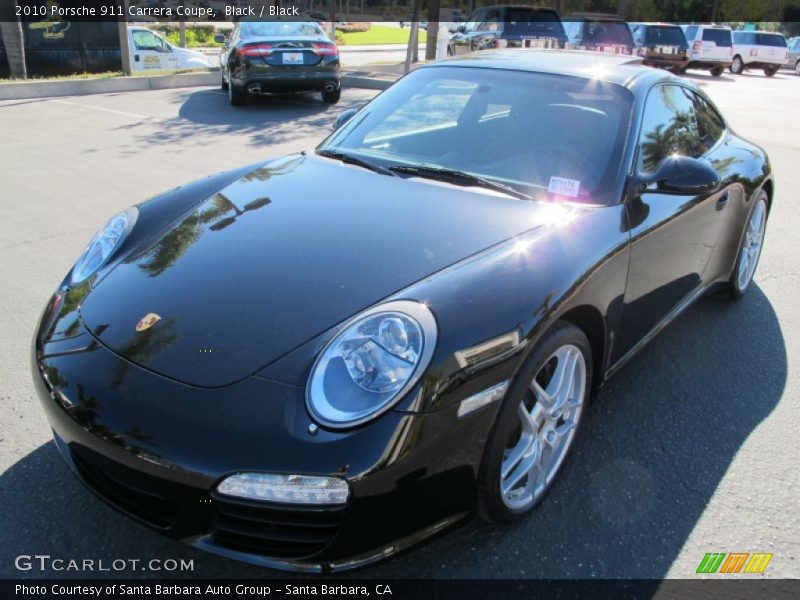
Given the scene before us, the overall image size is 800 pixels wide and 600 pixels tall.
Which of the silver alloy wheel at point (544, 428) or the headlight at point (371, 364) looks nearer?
the headlight at point (371, 364)

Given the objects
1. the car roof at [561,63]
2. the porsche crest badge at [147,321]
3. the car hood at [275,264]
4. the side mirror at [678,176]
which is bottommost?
the porsche crest badge at [147,321]

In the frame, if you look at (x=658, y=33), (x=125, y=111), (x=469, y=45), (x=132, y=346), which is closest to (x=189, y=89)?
(x=125, y=111)

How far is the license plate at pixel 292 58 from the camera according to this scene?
10859 mm

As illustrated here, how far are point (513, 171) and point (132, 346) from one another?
1.71m

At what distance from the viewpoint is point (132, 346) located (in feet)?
6.88

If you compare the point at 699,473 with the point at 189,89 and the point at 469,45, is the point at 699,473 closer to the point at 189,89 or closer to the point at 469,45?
the point at 189,89

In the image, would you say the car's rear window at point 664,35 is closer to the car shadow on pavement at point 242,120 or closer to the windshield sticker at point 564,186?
the car shadow on pavement at point 242,120

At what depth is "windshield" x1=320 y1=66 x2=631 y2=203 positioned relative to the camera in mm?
2873

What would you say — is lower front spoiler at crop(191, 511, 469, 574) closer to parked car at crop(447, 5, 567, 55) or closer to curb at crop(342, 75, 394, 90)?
curb at crop(342, 75, 394, 90)

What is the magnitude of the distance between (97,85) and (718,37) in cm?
1957

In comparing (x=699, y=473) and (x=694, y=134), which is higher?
(x=694, y=134)
